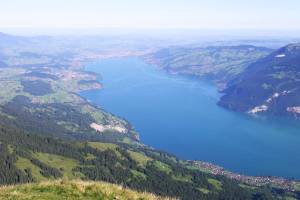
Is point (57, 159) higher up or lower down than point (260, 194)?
higher up

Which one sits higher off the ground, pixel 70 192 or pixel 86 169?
→ pixel 70 192

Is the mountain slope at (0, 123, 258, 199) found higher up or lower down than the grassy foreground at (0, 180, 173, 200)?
lower down

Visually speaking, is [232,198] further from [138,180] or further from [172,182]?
[138,180]

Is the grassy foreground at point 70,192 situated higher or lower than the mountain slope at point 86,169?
higher

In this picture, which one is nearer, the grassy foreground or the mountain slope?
the grassy foreground

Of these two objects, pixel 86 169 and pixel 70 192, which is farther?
pixel 86 169

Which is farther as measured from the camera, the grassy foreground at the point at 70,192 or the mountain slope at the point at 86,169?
the mountain slope at the point at 86,169

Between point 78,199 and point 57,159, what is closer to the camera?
point 78,199

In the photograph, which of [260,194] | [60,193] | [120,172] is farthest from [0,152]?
[60,193]
